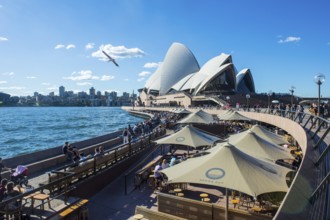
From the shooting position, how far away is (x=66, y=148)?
13.4 m

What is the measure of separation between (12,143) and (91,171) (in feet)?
100

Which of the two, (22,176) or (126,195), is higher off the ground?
(22,176)

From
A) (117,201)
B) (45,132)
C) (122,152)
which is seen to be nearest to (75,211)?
(117,201)

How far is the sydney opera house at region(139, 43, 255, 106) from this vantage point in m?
71.4

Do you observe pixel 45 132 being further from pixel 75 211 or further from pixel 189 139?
pixel 75 211

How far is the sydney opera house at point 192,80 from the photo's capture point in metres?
71.4

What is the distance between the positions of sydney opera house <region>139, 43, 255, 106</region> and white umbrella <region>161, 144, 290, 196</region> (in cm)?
5253

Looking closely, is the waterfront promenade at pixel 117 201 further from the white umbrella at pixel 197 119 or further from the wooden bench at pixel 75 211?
the white umbrella at pixel 197 119

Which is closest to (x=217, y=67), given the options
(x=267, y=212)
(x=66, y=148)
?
(x=66, y=148)

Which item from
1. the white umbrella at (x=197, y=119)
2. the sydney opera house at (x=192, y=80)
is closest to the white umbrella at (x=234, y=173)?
the white umbrella at (x=197, y=119)

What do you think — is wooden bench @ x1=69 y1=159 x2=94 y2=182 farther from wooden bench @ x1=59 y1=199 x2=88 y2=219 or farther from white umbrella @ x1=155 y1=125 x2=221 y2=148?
white umbrella @ x1=155 y1=125 x2=221 y2=148

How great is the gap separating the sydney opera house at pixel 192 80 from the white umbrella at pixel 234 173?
52526 millimetres

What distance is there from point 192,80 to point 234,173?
265 ft

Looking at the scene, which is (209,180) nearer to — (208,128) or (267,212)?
(267,212)
